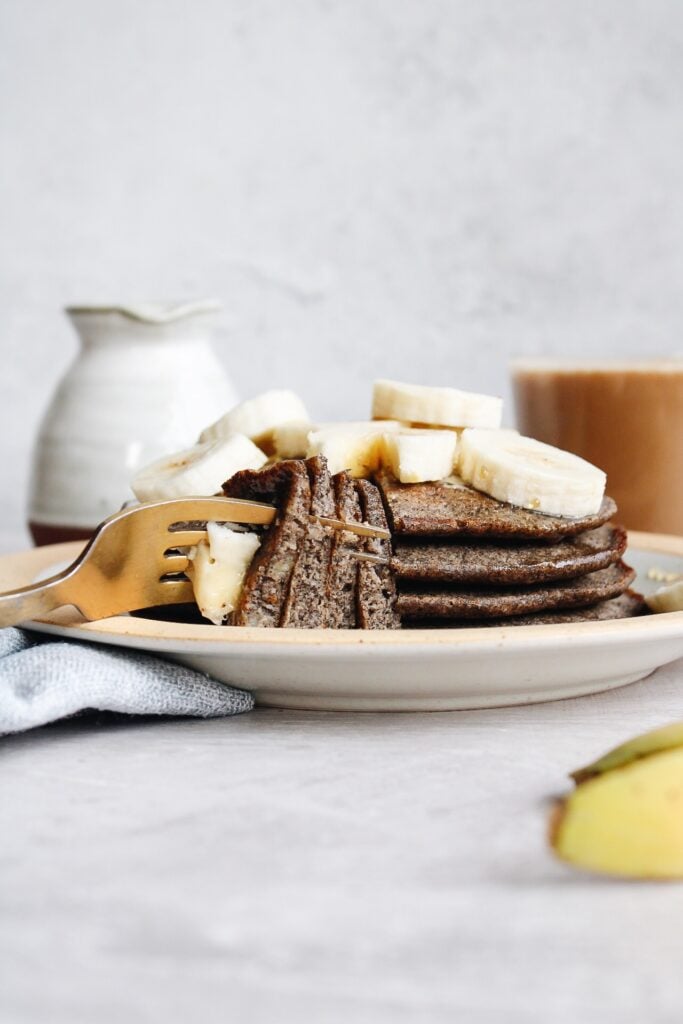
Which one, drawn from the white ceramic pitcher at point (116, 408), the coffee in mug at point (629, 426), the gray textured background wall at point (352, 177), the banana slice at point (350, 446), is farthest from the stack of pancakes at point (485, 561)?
the gray textured background wall at point (352, 177)

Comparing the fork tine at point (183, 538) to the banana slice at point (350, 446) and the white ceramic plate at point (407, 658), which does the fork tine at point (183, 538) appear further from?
the banana slice at point (350, 446)

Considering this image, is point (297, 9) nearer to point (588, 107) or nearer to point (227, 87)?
point (227, 87)

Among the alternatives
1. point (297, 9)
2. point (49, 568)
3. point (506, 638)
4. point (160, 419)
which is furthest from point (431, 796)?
point (297, 9)

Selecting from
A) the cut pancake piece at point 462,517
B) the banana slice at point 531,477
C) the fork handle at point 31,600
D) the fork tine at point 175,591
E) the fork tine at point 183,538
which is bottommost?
the fork tine at point 175,591

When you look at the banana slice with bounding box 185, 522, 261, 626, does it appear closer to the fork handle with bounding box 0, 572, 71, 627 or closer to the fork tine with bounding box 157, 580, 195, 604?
the fork tine with bounding box 157, 580, 195, 604

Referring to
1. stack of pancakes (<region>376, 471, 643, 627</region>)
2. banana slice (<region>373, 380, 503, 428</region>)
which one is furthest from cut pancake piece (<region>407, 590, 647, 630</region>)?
banana slice (<region>373, 380, 503, 428</region>)

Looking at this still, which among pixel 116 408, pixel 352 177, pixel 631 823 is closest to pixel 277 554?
pixel 631 823

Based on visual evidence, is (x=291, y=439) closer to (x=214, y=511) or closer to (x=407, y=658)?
(x=214, y=511)
